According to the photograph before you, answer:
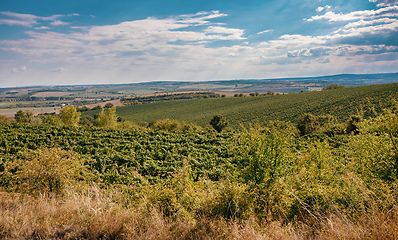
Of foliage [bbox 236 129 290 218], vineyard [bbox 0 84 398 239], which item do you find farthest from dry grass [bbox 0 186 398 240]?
foliage [bbox 236 129 290 218]

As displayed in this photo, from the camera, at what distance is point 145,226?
516 cm

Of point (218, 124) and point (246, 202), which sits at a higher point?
point (246, 202)

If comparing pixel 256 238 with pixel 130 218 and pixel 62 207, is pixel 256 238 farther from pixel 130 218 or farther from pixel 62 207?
pixel 62 207

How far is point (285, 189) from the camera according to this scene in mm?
6035

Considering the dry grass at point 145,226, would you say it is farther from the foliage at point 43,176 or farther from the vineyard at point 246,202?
the foliage at point 43,176

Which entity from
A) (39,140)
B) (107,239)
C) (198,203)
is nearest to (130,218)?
(107,239)

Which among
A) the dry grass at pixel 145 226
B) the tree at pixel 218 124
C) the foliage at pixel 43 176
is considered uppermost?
the foliage at pixel 43 176

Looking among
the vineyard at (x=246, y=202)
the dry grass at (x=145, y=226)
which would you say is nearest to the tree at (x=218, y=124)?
the vineyard at (x=246, y=202)

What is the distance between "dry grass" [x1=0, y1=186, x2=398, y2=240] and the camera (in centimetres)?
448

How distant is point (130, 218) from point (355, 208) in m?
5.97

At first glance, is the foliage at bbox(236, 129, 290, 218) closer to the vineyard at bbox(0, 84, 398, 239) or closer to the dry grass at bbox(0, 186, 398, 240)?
the vineyard at bbox(0, 84, 398, 239)

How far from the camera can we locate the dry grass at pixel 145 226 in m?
4.48

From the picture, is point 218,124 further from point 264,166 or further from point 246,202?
point 246,202

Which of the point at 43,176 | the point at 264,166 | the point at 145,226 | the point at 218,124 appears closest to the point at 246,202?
the point at 264,166
